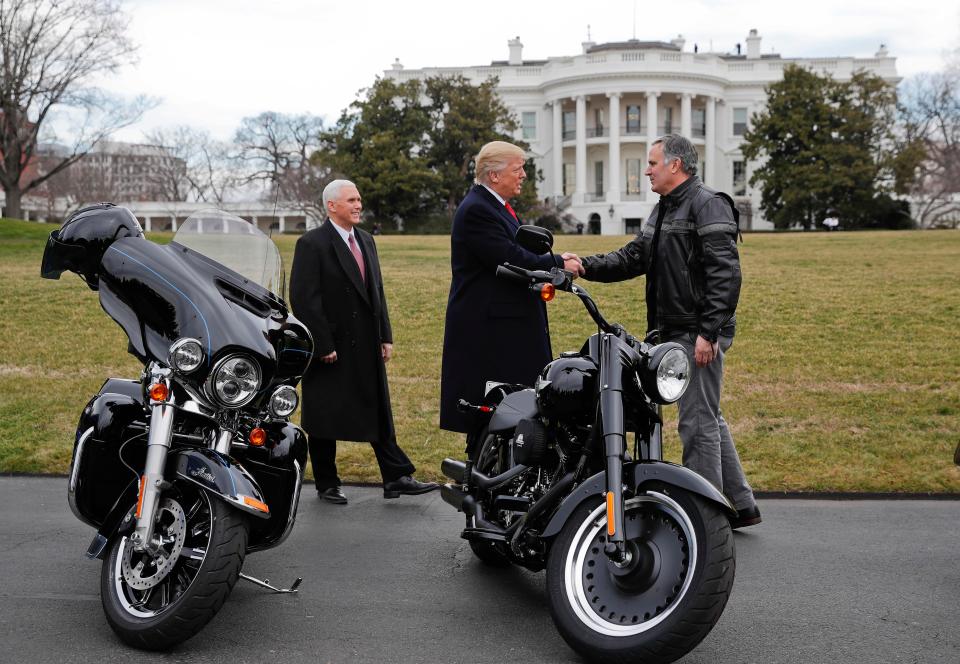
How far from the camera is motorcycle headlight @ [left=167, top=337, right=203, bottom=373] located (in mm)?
4031

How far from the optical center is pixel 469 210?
567cm

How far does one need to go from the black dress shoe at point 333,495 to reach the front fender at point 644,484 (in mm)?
2860

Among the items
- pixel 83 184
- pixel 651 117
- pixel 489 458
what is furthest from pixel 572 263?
pixel 651 117

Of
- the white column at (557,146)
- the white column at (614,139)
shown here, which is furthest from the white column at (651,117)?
the white column at (557,146)

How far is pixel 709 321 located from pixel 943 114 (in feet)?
214

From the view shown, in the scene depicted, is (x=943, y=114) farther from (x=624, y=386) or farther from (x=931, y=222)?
(x=624, y=386)

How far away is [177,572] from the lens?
13.2 feet

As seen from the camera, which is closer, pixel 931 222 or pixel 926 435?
pixel 926 435

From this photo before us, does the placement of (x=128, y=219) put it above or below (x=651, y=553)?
above

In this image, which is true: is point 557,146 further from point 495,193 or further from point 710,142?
point 495,193

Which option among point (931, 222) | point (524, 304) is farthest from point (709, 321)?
point (931, 222)

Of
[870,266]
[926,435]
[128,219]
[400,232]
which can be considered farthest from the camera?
[400,232]

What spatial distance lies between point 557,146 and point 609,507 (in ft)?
252

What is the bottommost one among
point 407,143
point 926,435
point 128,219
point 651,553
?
point 926,435
